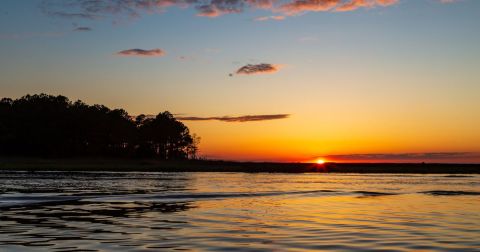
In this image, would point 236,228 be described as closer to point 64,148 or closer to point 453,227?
point 453,227

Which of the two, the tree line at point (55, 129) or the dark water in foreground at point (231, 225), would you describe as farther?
the tree line at point (55, 129)

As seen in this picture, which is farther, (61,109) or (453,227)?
(61,109)

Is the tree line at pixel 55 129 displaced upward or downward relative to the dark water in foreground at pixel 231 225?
upward

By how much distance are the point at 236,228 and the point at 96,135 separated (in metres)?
157

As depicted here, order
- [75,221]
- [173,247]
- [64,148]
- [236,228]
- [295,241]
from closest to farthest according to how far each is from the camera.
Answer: [173,247], [295,241], [236,228], [75,221], [64,148]

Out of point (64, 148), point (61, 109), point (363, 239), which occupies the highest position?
Answer: point (61, 109)

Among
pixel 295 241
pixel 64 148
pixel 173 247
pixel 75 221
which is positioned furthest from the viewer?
pixel 64 148

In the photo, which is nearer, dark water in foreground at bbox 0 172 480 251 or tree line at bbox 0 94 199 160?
dark water in foreground at bbox 0 172 480 251

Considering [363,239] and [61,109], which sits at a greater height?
[61,109]

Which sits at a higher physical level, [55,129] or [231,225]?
[55,129]

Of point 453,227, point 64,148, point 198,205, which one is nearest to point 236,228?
point 453,227

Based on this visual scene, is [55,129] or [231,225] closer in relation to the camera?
[231,225]

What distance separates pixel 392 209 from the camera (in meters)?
35.8

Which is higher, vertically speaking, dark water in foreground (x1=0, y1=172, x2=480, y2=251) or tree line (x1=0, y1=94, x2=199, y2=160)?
tree line (x1=0, y1=94, x2=199, y2=160)
